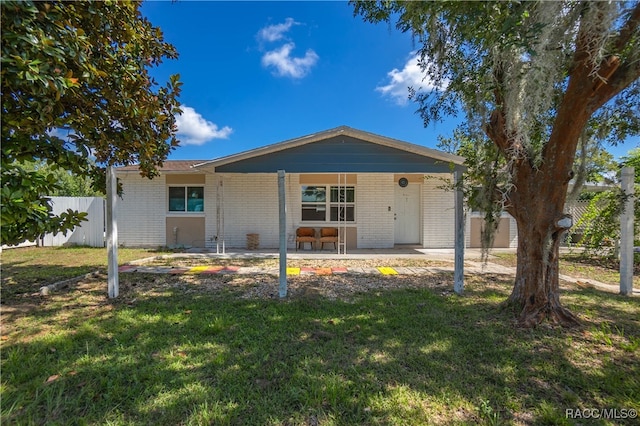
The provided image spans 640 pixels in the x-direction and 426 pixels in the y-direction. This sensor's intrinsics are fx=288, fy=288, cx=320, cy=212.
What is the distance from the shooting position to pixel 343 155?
340 inches

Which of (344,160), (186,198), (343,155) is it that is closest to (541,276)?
(344,160)

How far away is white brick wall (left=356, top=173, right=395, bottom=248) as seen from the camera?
1090 cm

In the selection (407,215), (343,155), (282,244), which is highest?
(343,155)

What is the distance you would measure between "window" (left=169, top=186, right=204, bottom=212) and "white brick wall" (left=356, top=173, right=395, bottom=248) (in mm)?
6213

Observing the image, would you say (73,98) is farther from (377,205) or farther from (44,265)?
(377,205)

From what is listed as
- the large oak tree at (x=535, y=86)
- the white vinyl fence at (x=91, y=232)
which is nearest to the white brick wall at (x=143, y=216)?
the white vinyl fence at (x=91, y=232)

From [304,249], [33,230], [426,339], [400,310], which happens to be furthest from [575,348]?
[304,249]

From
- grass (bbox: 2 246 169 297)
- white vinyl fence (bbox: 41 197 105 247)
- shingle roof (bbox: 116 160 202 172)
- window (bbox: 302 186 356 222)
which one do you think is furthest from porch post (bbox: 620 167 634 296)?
white vinyl fence (bbox: 41 197 105 247)

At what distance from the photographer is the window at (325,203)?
1097 centimetres

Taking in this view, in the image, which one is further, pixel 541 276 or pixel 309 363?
pixel 541 276

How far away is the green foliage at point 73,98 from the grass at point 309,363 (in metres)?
1.47

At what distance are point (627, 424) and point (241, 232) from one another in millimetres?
10583

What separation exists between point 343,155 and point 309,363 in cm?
673

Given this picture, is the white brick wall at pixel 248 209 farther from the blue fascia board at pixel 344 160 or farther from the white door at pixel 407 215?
the white door at pixel 407 215
